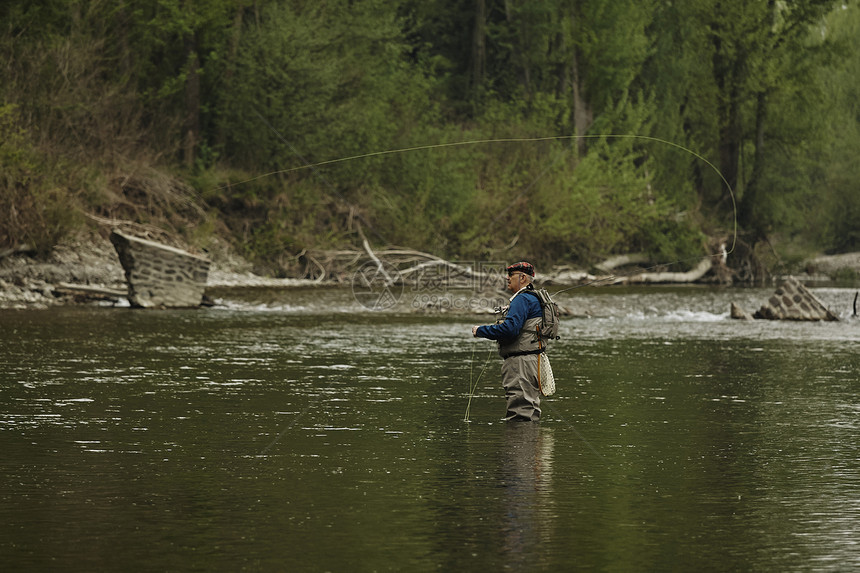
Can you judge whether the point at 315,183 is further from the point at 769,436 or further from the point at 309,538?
the point at 309,538

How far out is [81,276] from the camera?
1204 inches

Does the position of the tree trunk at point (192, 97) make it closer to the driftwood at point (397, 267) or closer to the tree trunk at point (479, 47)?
the driftwood at point (397, 267)

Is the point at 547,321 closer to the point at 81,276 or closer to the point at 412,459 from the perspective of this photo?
the point at 412,459

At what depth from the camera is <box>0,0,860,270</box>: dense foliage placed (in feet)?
117

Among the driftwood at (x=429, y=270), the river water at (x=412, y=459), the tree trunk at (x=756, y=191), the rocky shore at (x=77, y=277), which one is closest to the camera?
the river water at (x=412, y=459)

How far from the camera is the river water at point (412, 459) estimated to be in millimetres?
6879

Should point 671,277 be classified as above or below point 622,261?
below

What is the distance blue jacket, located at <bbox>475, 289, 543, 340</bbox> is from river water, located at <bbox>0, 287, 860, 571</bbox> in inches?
31.6

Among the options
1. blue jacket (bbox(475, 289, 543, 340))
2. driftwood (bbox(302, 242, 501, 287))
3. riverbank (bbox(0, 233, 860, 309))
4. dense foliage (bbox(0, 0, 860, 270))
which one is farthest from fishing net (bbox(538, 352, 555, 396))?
driftwood (bbox(302, 242, 501, 287))

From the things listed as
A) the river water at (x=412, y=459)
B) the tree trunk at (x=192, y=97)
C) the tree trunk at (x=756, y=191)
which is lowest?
the river water at (x=412, y=459)

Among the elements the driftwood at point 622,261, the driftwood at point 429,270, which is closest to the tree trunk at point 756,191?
the driftwood at point 429,270

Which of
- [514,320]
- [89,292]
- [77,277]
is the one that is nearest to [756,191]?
[77,277]

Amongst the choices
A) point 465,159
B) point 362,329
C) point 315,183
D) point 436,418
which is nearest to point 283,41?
point 315,183

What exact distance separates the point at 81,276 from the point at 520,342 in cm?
2106
